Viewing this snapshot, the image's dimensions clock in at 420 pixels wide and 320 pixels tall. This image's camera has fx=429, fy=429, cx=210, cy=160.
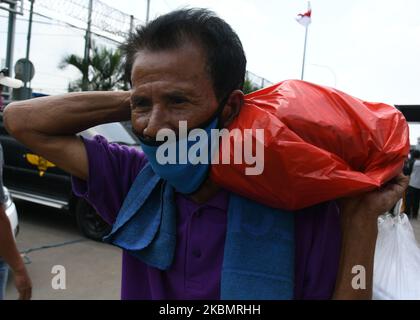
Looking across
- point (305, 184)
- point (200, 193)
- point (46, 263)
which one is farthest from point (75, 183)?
point (46, 263)

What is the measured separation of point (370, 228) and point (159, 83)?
1.89 feet

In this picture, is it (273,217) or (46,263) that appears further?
(46,263)

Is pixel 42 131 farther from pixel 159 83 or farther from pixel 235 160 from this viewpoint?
pixel 235 160

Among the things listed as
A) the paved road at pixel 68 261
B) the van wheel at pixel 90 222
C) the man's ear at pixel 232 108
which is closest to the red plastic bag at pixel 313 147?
the man's ear at pixel 232 108

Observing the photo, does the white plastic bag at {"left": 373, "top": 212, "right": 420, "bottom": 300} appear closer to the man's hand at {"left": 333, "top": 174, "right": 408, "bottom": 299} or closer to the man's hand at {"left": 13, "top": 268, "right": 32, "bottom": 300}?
the man's hand at {"left": 333, "top": 174, "right": 408, "bottom": 299}

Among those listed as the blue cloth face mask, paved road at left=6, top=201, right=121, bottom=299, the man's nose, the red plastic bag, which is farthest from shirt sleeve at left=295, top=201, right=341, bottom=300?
paved road at left=6, top=201, right=121, bottom=299

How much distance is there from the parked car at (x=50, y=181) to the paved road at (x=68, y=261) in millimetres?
265

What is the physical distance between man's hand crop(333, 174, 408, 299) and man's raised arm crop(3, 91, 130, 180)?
0.67 metres

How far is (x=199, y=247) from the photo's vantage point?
3.54 ft

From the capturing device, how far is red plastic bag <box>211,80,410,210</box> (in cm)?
90

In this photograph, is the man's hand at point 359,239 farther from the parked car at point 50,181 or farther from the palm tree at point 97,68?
the palm tree at point 97,68

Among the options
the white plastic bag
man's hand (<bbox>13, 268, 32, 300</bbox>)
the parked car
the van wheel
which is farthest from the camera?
the parked car
